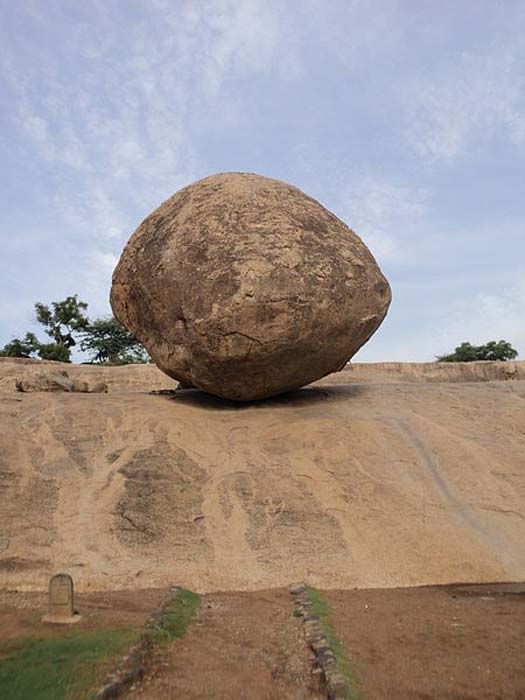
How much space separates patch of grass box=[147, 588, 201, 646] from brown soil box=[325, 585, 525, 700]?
1100 mm

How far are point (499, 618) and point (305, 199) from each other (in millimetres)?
5834

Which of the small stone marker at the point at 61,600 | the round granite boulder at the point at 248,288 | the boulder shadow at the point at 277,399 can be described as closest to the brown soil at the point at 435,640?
the small stone marker at the point at 61,600

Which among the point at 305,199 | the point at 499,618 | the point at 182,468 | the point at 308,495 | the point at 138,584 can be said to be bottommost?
the point at 499,618

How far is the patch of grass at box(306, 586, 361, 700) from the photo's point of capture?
3598 mm

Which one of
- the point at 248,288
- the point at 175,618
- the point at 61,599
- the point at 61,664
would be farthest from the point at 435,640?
the point at 248,288

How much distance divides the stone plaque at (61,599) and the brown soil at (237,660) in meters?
0.82

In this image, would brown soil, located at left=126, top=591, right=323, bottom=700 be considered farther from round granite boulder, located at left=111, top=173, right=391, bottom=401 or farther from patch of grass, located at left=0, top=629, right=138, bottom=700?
round granite boulder, located at left=111, top=173, right=391, bottom=401

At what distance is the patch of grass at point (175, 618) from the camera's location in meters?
4.25

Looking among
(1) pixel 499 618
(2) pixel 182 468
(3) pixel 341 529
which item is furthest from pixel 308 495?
(1) pixel 499 618

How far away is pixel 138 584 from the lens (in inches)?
224

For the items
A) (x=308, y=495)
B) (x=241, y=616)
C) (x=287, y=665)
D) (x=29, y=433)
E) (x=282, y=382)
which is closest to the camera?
(x=287, y=665)

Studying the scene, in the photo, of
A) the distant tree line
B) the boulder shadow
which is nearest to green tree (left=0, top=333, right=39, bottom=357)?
the distant tree line

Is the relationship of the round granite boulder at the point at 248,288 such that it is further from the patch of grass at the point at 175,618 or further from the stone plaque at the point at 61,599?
the stone plaque at the point at 61,599

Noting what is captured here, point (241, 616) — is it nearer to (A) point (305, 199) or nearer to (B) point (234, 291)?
(B) point (234, 291)
